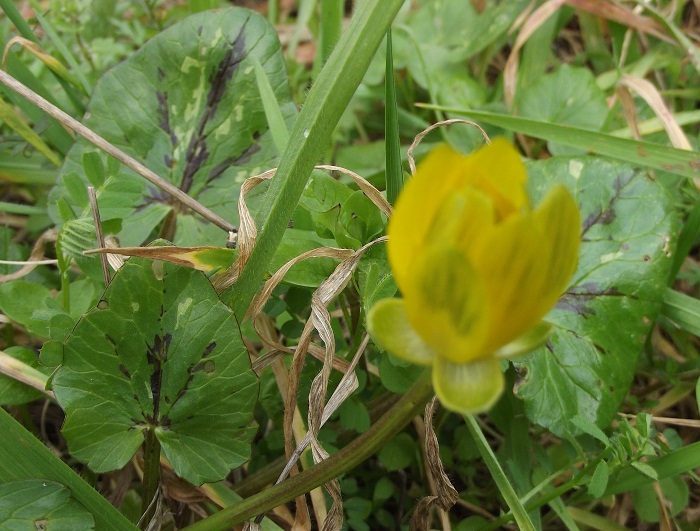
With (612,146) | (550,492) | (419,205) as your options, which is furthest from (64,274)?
(612,146)

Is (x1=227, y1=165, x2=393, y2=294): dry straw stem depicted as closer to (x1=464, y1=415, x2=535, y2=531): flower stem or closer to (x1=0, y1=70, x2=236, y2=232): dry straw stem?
(x1=0, y1=70, x2=236, y2=232): dry straw stem

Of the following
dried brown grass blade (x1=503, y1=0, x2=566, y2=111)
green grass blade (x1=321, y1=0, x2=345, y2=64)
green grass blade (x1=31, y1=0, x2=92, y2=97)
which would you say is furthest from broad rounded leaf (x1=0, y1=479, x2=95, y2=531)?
dried brown grass blade (x1=503, y1=0, x2=566, y2=111)

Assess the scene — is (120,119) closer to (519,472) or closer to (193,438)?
(193,438)

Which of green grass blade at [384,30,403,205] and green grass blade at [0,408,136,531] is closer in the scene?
green grass blade at [0,408,136,531]

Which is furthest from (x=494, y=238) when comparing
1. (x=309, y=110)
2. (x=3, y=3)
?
(x=3, y=3)

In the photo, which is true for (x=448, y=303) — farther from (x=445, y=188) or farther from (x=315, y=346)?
(x=315, y=346)
